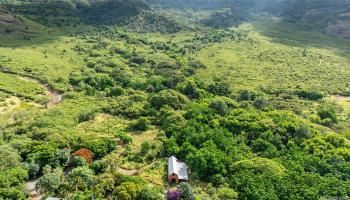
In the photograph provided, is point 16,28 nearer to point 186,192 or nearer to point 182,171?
point 182,171

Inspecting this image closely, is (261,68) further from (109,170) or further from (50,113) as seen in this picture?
(109,170)

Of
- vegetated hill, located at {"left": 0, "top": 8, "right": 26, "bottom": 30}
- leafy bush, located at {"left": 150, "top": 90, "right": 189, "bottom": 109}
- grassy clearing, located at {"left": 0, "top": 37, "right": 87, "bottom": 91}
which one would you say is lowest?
grassy clearing, located at {"left": 0, "top": 37, "right": 87, "bottom": 91}

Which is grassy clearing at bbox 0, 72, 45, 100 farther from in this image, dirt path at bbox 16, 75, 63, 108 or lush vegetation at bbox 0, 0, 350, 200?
dirt path at bbox 16, 75, 63, 108

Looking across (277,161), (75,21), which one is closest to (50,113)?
(277,161)

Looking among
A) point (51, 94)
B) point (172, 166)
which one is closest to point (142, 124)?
point (172, 166)

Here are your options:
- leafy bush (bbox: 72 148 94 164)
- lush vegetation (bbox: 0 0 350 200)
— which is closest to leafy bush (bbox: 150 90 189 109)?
lush vegetation (bbox: 0 0 350 200)

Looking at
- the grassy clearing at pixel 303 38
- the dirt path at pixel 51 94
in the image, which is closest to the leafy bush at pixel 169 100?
the dirt path at pixel 51 94
